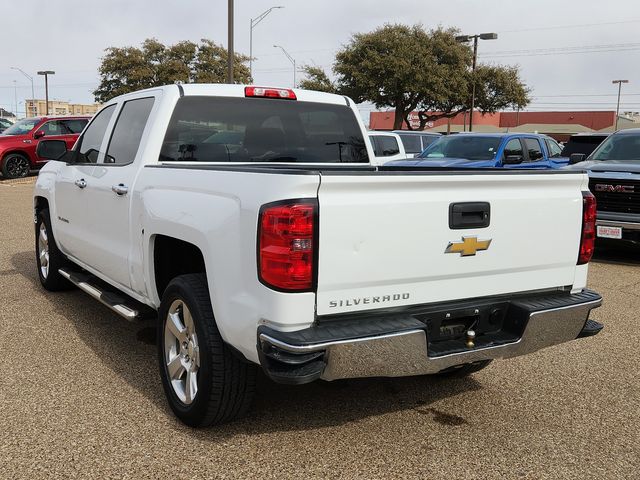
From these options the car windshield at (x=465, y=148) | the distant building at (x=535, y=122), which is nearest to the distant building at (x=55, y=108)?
the distant building at (x=535, y=122)

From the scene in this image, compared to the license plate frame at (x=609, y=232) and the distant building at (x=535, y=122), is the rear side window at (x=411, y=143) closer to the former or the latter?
the license plate frame at (x=609, y=232)

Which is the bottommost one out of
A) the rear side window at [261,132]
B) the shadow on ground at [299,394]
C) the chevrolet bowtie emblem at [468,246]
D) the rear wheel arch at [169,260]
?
the shadow on ground at [299,394]

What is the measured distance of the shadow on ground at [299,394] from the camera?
11.7 ft

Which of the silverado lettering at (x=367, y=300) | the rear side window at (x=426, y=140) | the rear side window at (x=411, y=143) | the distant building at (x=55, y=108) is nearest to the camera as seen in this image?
the silverado lettering at (x=367, y=300)

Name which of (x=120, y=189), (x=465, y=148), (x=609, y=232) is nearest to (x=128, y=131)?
(x=120, y=189)

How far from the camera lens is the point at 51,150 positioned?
5.84m

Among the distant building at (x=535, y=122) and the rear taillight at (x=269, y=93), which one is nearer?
the rear taillight at (x=269, y=93)

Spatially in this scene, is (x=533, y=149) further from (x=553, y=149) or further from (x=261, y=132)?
(x=261, y=132)

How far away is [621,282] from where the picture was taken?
7461 millimetres

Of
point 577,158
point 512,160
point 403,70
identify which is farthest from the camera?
point 403,70

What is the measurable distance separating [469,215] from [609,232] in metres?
5.97

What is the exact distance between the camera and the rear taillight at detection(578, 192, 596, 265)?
11.7ft

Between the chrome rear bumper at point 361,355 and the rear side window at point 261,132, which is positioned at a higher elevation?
the rear side window at point 261,132

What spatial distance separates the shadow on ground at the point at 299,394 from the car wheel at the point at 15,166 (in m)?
15.8
